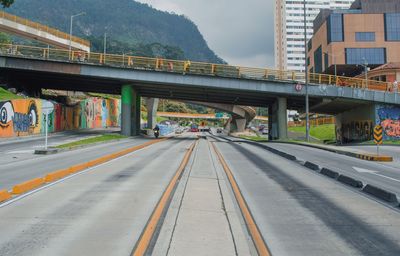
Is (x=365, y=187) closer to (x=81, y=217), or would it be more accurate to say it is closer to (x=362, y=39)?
(x=81, y=217)

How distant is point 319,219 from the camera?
8070mm

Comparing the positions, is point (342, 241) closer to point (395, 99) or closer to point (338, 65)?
point (395, 99)

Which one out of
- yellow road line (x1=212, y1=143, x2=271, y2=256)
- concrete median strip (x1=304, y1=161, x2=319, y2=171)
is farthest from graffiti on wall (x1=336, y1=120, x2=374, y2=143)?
yellow road line (x1=212, y1=143, x2=271, y2=256)

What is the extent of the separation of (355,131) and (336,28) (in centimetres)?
4986

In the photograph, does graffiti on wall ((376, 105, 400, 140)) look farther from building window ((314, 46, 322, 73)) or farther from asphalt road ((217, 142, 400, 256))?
building window ((314, 46, 322, 73))

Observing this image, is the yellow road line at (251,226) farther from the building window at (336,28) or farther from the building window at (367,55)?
the building window at (336,28)

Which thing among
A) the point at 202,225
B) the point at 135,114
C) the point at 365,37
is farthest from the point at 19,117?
the point at 365,37

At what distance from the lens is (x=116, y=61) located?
4412 cm

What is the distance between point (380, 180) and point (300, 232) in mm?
8353

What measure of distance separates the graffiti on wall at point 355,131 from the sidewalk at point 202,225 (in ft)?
116

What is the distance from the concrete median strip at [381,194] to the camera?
9.96 meters

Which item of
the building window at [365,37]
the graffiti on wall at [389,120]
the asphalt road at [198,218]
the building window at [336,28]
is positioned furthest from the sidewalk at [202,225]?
the building window at [365,37]

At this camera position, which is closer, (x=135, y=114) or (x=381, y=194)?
(x=381, y=194)

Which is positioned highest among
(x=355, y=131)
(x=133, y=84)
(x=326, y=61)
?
(x=326, y=61)
